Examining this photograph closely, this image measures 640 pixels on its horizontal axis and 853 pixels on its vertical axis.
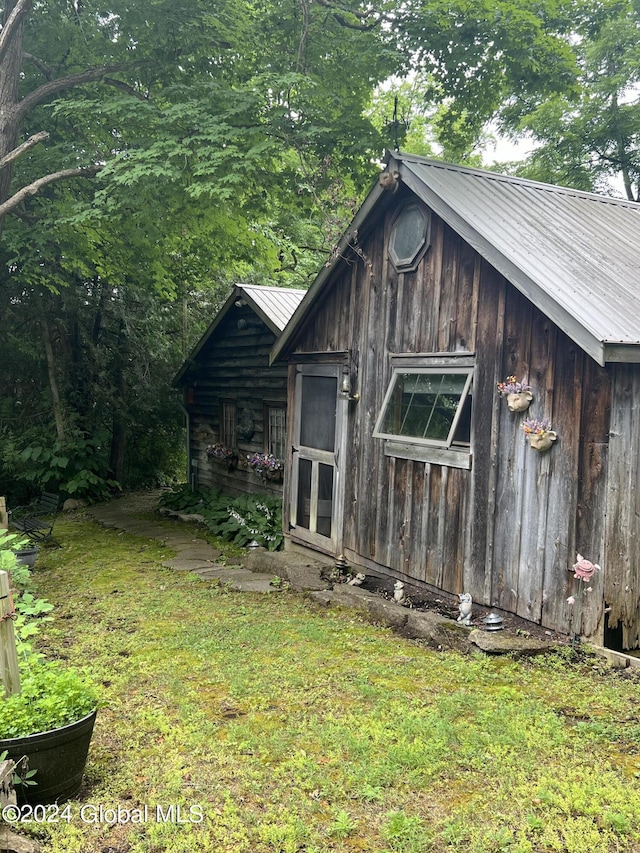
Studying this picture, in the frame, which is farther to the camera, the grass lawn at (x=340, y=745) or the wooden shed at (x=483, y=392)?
the wooden shed at (x=483, y=392)

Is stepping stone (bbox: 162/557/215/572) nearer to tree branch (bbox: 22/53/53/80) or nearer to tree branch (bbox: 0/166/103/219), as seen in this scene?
tree branch (bbox: 0/166/103/219)

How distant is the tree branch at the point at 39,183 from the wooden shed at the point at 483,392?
4.22m

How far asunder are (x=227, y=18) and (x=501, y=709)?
386 inches

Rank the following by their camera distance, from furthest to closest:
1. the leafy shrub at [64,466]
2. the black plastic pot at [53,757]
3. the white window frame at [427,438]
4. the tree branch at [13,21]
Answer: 1. the leafy shrub at [64,466]
2. the tree branch at [13,21]
3. the white window frame at [427,438]
4. the black plastic pot at [53,757]

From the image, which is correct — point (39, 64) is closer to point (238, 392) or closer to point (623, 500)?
point (238, 392)

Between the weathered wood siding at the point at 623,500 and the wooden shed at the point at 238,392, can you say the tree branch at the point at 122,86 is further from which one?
the weathered wood siding at the point at 623,500

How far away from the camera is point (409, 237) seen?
281 inches

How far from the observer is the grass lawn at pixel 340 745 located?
10.6 ft

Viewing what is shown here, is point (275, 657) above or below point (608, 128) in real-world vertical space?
below

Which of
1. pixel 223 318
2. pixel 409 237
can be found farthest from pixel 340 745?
pixel 223 318

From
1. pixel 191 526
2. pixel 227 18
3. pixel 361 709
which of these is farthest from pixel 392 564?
pixel 227 18

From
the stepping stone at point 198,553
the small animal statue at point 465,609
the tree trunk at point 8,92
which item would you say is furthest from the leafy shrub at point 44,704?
the tree trunk at point 8,92

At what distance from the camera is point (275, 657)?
575 centimetres

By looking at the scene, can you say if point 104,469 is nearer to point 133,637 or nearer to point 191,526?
point 191,526
